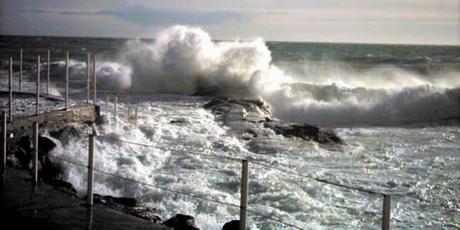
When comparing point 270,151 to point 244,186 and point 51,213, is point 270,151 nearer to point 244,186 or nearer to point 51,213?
point 51,213

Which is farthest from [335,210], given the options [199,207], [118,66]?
[118,66]

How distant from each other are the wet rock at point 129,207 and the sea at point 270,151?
1.96ft

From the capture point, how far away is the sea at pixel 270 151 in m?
9.38

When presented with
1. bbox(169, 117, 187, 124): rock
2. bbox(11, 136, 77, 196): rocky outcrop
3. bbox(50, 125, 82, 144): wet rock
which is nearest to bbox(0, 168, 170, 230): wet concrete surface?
bbox(11, 136, 77, 196): rocky outcrop

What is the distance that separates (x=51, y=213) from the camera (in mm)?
6098

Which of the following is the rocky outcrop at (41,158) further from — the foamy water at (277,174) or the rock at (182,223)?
the rock at (182,223)

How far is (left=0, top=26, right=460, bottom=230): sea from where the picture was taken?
9.38m

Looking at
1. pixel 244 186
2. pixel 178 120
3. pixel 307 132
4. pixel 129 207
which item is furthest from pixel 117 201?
pixel 178 120

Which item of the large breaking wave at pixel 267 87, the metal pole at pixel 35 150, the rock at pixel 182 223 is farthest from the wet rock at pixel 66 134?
the large breaking wave at pixel 267 87

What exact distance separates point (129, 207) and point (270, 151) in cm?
641

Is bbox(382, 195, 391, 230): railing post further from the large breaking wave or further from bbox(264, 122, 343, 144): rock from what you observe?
the large breaking wave

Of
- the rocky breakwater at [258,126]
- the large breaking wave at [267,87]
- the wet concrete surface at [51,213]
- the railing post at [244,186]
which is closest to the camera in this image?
the railing post at [244,186]

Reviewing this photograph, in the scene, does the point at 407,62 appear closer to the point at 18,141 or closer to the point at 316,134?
the point at 316,134

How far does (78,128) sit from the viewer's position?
12633mm
